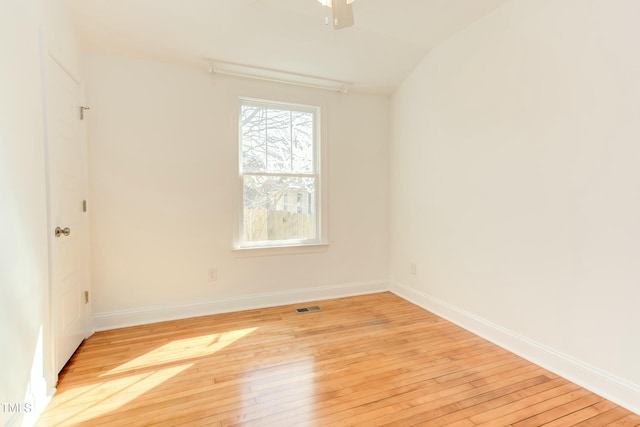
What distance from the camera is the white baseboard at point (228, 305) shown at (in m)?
2.78

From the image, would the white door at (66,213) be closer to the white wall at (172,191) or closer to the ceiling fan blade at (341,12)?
the white wall at (172,191)

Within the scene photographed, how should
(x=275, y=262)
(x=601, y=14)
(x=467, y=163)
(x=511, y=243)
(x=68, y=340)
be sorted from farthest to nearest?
(x=275, y=262)
(x=467, y=163)
(x=511, y=243)
(x=68, y=340)
(x=601, y=14)

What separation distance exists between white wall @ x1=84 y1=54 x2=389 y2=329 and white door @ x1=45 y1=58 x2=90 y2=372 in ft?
0.66

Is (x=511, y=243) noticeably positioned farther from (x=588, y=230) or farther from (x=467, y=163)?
(x=467, y=163)

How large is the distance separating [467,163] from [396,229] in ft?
4.13

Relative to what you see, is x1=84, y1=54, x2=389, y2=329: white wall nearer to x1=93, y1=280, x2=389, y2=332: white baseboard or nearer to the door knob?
x1=93, y1=280, x2=389, y2=332: white baseboard

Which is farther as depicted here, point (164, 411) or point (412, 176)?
point (412, 176)

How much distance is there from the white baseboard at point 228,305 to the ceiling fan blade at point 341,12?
8.67 feet

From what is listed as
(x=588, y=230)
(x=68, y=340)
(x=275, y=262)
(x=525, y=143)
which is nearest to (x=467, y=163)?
(x=525, y=143)

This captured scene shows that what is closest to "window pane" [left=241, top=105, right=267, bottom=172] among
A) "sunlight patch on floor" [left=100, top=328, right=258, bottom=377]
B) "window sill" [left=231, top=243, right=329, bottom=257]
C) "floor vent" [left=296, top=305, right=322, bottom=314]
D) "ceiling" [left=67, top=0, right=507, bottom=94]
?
"ceiling" [left=67, top=0, right=507, bottom=94]

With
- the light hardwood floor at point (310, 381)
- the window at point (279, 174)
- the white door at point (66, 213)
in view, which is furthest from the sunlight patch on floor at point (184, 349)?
the window at point (279, 174)

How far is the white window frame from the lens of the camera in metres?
3.17

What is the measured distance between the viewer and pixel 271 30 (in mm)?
2660

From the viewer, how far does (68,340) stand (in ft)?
7.11
